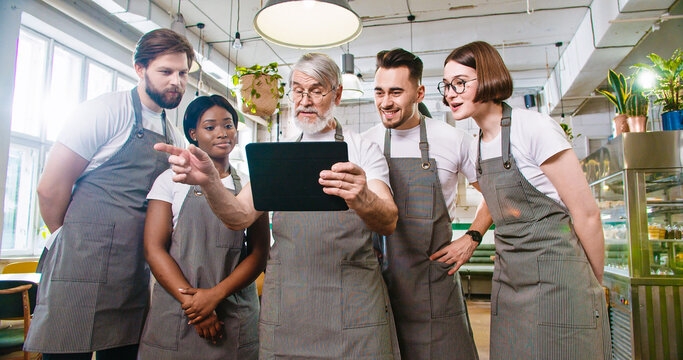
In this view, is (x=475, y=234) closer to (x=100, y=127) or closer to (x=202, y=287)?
(x=202, y=287)

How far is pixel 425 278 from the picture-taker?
5.63 feet

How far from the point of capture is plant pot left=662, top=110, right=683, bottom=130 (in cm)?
362

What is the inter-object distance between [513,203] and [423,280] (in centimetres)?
44

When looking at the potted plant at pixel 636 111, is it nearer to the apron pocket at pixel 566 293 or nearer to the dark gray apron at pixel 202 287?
the apron pocket at pixel 566 293

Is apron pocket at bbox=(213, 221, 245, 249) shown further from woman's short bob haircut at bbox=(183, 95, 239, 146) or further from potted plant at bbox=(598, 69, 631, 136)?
potted plant at bbox=(598, 69, 631, 136)

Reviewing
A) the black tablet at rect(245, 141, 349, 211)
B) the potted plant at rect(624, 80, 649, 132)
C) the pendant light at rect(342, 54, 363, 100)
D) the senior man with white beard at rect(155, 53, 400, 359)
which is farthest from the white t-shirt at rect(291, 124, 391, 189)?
the potted plant at rect(624, 80, 649, 132)

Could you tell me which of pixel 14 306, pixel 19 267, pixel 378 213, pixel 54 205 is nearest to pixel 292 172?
pixel 378 213

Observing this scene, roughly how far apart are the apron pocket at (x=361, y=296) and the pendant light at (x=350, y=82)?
2.83 m

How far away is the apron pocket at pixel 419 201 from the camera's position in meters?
1.76

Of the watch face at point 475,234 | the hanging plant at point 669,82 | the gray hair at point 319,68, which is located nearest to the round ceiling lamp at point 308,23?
the gray hair at point 319,68

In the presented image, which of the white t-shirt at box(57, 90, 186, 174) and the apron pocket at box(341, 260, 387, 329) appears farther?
the white t-shirt at box(57, 90, 186, 174)

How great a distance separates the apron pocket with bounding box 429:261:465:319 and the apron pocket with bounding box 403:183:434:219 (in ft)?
0.64

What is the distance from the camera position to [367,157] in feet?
5.19

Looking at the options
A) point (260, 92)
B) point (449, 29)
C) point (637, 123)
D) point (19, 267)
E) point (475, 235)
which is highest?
point (449, 29)
